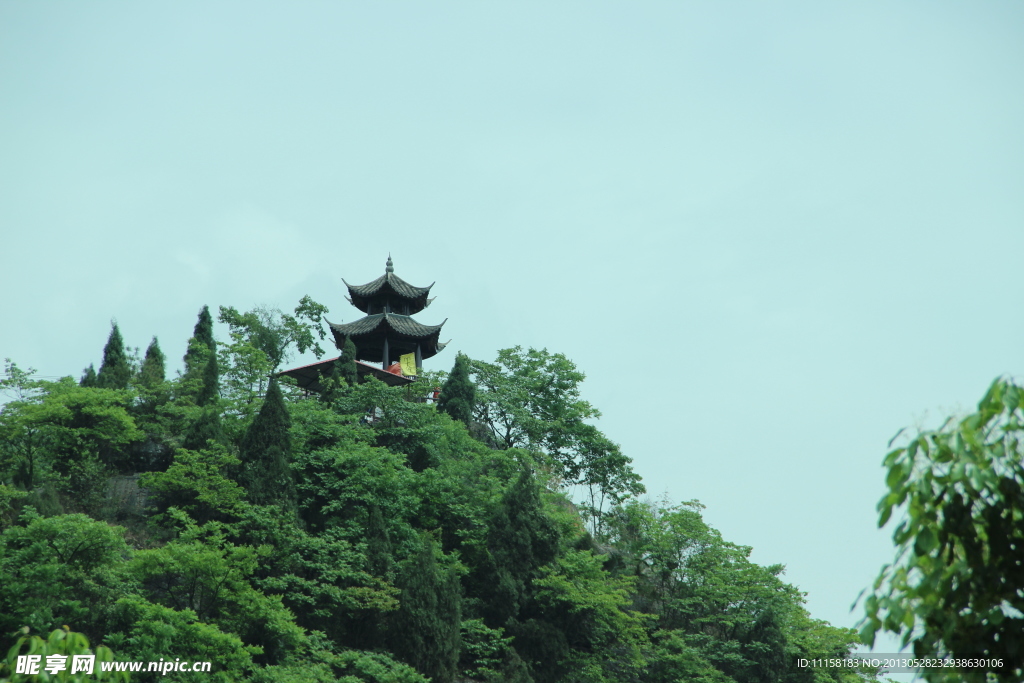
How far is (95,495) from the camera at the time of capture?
24.2 m

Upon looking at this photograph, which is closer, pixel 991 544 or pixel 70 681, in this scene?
pixel 991 544

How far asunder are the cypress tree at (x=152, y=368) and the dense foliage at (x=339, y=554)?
2.27ft

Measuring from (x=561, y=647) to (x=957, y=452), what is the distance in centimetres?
1933

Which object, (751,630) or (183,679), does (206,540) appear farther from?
(751,630)

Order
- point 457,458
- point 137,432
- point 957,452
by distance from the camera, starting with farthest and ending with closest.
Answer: point 457,458 → point 137,432 → point 957,452

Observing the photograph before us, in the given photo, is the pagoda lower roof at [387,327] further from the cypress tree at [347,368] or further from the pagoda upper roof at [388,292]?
the cypress tree at [347,368]

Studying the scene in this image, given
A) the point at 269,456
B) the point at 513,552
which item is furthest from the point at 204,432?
the point at 513,552

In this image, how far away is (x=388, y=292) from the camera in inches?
1646

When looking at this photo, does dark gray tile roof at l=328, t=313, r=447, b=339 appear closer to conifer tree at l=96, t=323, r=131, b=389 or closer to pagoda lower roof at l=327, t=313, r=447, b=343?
pagoda lower roof at l=327, t=313, r=447, b=343

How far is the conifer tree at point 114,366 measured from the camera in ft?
102

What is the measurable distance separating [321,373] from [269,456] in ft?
35.9

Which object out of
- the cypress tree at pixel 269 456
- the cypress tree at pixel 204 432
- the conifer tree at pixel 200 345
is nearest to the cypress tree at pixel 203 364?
the conifer tree at pixel 200 345

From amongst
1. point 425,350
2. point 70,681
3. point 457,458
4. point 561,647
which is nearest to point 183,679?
point 561,647

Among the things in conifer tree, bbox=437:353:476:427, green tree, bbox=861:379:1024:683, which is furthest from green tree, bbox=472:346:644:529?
green tree, bbox=861:379:1024:683
